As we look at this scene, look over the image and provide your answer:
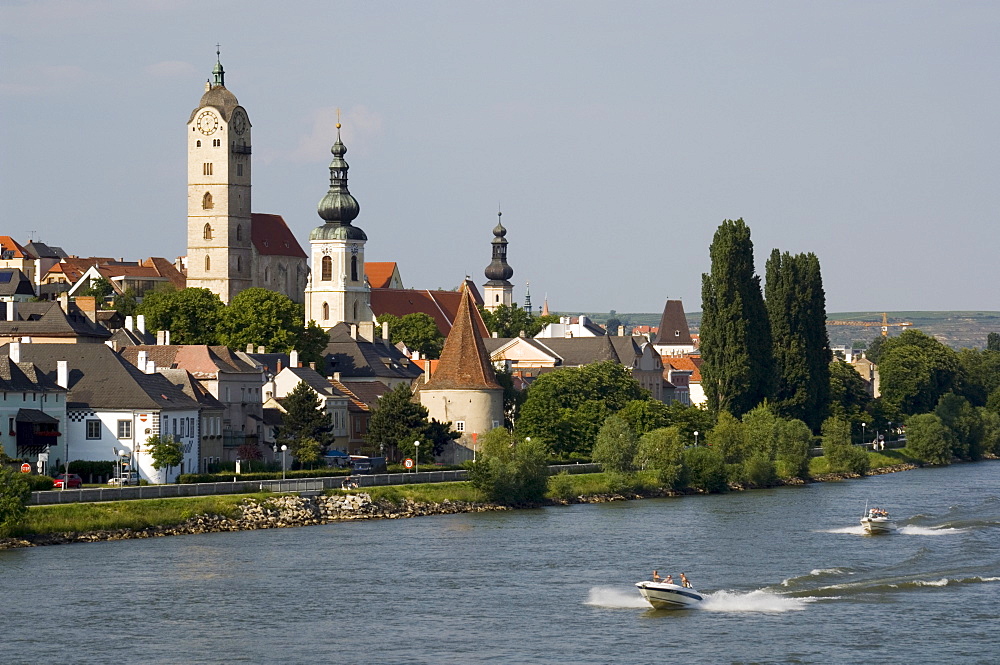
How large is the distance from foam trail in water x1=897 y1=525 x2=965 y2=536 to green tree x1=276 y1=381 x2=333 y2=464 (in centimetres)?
2651

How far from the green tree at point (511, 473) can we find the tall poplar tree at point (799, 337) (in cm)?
3051

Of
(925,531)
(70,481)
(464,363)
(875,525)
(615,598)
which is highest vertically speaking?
(464,363)

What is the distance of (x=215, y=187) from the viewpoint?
527ft

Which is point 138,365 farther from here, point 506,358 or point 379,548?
point 506,358

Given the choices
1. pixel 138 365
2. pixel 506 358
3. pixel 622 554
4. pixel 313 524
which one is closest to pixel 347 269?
pixel 506 358

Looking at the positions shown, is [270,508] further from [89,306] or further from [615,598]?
[89,306]

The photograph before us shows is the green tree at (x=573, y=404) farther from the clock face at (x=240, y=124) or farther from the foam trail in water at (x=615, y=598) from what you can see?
the clock face at (x=240, y=124)

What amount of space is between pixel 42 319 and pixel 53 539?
43604 millimetres

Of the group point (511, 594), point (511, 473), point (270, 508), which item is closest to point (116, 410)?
point (270, 508)

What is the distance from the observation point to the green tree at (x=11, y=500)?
60.8m

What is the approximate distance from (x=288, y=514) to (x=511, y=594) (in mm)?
19337

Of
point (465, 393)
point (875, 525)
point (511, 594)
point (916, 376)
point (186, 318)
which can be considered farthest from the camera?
point (916, 376)

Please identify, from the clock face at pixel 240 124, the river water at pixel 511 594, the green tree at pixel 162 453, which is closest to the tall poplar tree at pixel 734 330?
the river water at pixel 511 594

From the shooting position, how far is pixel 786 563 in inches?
2426
